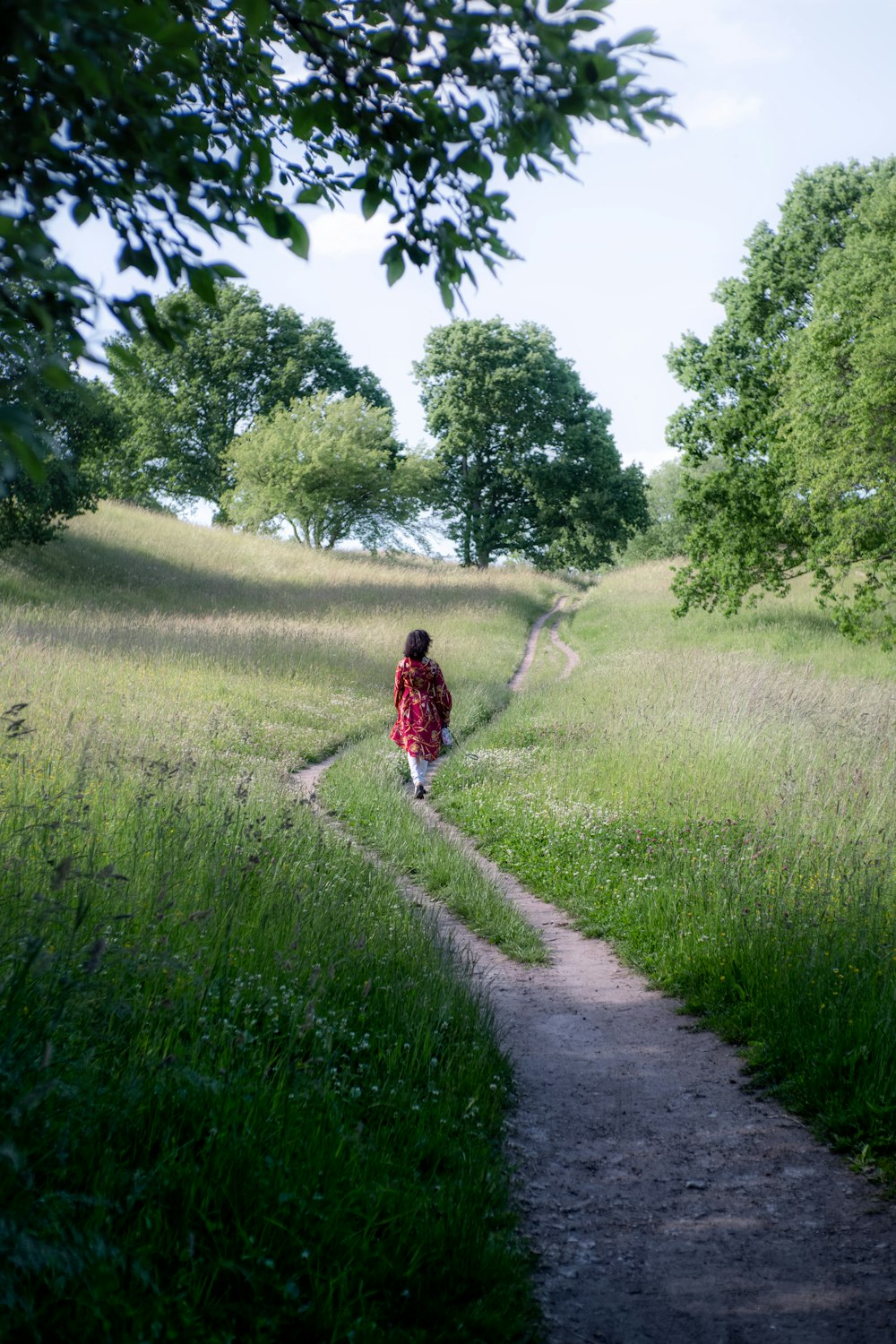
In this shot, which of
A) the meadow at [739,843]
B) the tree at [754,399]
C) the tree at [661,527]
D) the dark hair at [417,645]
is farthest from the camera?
the tree at [661,527]

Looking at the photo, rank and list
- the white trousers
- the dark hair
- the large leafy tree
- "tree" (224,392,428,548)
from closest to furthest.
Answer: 1. the large leafy tree
2. the white trousers
3. the dark hair
4. "tree" (224,392,428,548)

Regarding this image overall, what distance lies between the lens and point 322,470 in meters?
42.1

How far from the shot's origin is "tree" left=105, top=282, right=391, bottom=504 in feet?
176

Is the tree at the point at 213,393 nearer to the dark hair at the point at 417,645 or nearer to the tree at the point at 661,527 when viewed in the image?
the tree at the point at 661,527

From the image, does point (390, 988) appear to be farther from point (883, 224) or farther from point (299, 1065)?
point (883, 224)

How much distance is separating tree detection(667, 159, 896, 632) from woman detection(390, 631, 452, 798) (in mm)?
12063

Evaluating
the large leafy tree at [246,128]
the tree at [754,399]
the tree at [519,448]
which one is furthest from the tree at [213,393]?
the large leafy tree at [246,128]

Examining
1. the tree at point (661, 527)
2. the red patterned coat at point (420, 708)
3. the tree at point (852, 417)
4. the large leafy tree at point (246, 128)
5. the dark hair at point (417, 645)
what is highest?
the tree at point (661, 527)

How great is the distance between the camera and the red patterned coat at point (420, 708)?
1259cm

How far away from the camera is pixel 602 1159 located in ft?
14.4

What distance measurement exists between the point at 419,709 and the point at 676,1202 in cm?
890

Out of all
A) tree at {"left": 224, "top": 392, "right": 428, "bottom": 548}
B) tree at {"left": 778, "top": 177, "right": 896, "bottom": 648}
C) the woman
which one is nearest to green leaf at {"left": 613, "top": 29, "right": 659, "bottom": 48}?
the woman

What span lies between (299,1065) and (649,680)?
14.6 metres

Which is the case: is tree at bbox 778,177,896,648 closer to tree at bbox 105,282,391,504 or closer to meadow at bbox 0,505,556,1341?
meadow at bbox 0,505,556,1341
